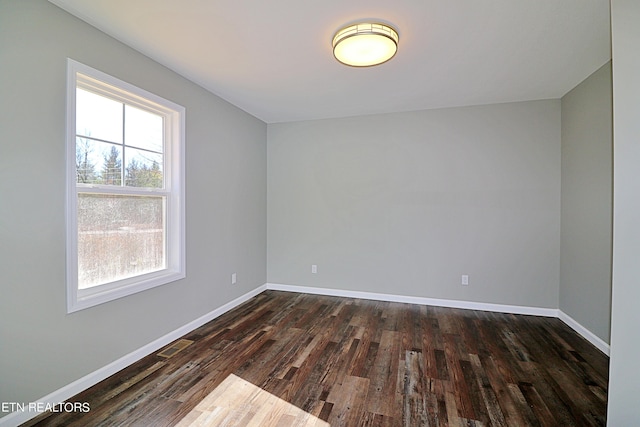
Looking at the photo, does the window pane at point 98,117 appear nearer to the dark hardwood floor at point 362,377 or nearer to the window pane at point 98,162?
the window pane at point 98,162

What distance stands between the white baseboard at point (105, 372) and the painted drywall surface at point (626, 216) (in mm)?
3188

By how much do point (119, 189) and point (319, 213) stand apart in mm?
2616

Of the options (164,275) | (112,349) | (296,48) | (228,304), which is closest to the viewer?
(112,349)

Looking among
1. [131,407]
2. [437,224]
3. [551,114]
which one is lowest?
[131,407]

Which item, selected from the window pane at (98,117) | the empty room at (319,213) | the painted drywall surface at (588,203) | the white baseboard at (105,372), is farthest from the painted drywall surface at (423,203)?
the window pane at (98,117)

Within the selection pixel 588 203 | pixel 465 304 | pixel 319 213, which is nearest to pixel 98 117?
pixel 319 213

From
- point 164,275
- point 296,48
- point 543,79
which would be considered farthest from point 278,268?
point 543,79

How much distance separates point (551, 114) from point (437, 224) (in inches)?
72.5

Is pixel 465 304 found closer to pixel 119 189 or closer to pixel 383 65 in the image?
pixel 383 65

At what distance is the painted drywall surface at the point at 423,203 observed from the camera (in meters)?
3.54

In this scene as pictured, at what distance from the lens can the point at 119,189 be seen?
2.37m

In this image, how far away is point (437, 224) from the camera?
388cm

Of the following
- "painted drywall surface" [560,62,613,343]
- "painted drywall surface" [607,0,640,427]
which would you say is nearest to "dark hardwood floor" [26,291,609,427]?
"painted drywall surface" [560,62,613,343]

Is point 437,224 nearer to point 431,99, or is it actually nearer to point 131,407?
point 431,99
